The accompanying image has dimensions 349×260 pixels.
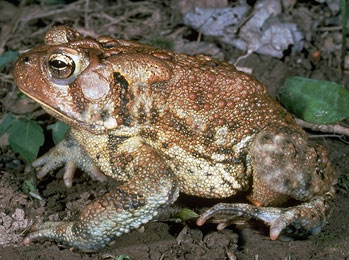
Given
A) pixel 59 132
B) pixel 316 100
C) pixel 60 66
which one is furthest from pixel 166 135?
pixel 316 100

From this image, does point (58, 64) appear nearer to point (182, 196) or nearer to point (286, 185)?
point (182, 196)

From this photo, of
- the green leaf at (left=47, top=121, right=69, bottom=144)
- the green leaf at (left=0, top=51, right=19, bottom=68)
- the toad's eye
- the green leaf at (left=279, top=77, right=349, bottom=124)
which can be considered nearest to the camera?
the toad's eye

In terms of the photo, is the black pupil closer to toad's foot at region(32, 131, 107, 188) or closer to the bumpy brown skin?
the bumpy brown skin

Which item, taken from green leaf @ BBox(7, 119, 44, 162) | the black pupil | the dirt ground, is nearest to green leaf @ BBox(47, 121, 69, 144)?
green leaf @ BBox(7, 119, 44, 162)

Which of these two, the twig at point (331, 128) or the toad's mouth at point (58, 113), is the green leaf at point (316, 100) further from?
the toad's mouth at point (58, 113)

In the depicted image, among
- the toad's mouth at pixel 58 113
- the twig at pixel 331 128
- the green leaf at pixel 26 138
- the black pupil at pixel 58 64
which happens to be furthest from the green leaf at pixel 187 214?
the twig at pixel 331 128

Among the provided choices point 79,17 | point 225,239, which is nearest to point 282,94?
point 225,239
